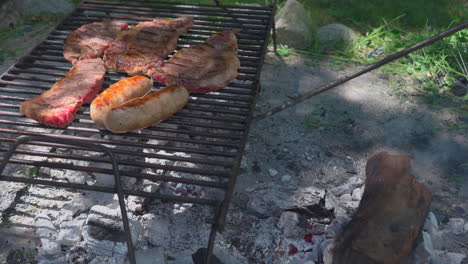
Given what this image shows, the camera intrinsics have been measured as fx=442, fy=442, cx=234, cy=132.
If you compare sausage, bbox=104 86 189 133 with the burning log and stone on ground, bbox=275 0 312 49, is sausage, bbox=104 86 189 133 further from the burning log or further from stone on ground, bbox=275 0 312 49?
stone on ground, bbox=275 0 312 49

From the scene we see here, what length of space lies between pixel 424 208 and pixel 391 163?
0.42 metres

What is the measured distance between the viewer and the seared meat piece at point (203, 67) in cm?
342

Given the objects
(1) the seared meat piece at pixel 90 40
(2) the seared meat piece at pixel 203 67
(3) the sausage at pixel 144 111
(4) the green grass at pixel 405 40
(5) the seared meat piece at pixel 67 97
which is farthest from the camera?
(4) the green grass at pixel 405 40

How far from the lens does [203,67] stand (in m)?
3.57

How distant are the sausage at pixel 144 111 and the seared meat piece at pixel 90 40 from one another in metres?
1.02

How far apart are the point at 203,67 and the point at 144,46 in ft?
2.01

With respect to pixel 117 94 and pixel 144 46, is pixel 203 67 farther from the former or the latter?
pixel 117 94

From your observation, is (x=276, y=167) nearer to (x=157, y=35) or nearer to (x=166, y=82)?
(x=166, y=82)

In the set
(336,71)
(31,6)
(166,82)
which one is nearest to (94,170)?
(166,82)

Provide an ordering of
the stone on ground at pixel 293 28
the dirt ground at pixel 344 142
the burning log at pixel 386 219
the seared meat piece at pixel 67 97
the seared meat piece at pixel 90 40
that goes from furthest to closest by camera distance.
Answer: the stone on ground at pixel 293 28
the seared meat piece at pixel 90 40
the dirt ground at pixel 344 142
the seared meat piece at pixel 67 97
the burning log at pixel 386 219

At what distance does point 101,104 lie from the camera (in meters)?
→ 2.95

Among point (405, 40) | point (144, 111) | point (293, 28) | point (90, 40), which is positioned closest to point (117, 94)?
point (144, 111)

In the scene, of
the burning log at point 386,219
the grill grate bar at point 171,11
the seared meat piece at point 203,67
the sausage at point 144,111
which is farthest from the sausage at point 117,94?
the burning log at point 386,219

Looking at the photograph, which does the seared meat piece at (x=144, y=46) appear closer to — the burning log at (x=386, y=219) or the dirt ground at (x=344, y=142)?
the dirt ground at (x=344, y=142)
